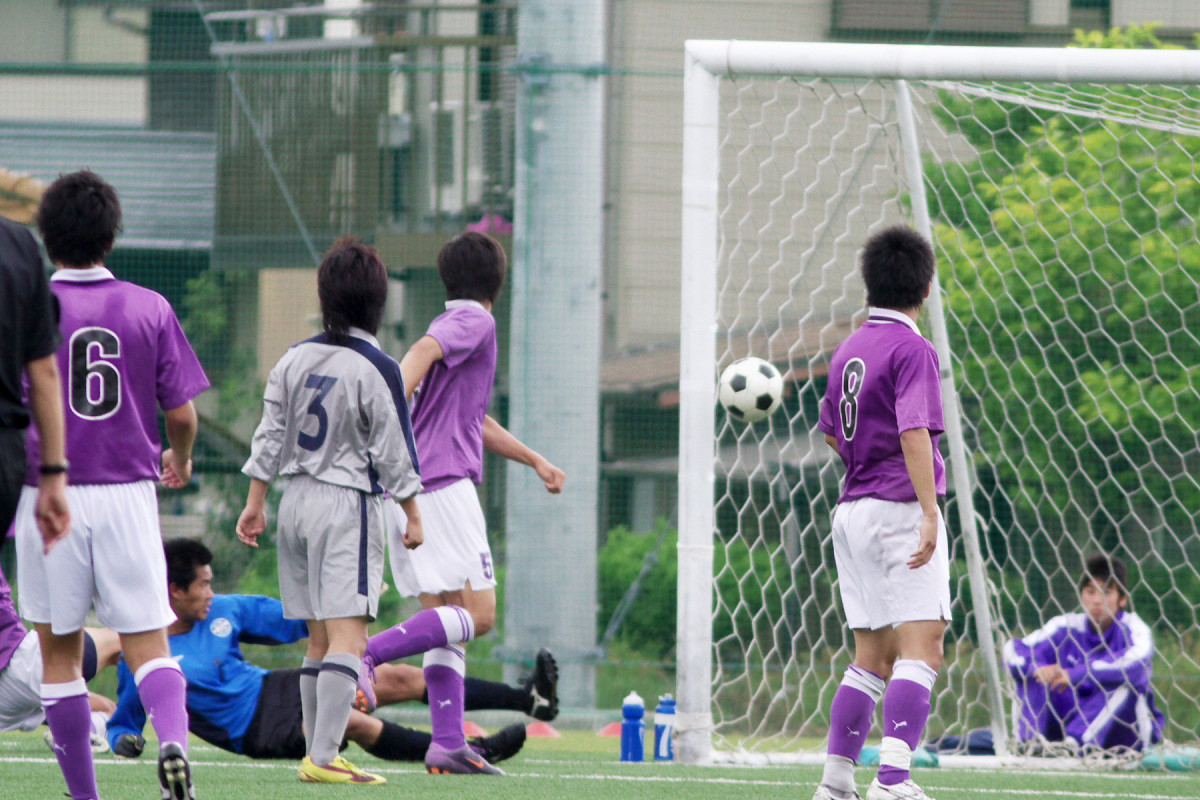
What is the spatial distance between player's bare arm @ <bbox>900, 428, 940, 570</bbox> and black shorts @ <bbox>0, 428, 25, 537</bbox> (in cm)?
216

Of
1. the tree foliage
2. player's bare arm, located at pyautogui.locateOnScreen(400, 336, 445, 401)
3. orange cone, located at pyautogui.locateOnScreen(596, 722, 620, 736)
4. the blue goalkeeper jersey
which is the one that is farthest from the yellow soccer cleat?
the tree foliage

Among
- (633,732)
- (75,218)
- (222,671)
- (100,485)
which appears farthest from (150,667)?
(633,732)

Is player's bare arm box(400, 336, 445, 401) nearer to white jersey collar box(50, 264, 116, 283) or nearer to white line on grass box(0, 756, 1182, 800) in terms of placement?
white jersey collar box(50, 264, 116, 283)

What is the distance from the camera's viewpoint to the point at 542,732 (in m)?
7.86

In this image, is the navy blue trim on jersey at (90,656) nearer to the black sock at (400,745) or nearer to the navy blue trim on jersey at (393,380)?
the black sock at (400,745)

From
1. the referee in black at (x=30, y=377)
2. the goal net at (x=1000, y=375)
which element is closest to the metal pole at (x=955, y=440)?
the goal net at (x=1000, y=375)

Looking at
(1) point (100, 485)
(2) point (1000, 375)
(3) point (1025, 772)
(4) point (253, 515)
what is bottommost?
(3) point (1025, 772)

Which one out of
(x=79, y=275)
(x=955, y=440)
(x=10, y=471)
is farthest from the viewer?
(x=955, y=440)

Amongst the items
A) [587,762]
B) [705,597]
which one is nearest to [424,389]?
[705,597]

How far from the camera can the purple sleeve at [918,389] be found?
13.4 ft

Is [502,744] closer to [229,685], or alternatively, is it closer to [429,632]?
[429,632]

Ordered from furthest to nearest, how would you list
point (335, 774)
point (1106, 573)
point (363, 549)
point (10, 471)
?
1. point (1106, 573)
2. point (335, 774)
3. point (363, 549)
4. point (10, 471)

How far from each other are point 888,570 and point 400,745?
187 cm

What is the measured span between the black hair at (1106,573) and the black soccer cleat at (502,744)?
2899mm
